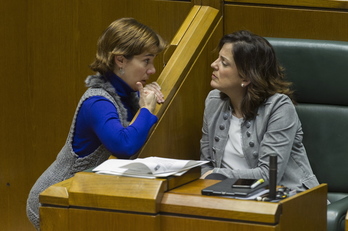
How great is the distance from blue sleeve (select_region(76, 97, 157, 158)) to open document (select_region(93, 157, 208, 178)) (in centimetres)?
21

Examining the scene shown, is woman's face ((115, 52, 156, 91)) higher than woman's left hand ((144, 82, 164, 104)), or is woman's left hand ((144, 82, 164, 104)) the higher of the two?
woman's face ((115, 52, 156, 91))

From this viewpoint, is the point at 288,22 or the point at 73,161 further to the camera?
the point at 288,22

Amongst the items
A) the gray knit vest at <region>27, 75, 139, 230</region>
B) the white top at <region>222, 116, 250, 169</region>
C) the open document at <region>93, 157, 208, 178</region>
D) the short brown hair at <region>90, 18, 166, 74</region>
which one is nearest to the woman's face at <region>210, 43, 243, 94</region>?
the white top at <region>222, 116, 250, 169</region>

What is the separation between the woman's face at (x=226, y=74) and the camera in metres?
2.80

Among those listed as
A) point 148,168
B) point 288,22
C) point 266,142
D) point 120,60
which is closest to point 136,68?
point 120,60

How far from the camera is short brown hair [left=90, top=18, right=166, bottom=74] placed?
2752mm

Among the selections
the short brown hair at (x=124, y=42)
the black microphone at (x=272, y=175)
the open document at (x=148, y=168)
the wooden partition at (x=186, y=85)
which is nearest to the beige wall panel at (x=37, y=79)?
the wooden partition at (x=186, y=85)

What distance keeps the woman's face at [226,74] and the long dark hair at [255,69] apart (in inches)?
0.7

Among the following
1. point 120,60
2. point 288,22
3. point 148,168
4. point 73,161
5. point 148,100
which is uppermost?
Result: point 288,22

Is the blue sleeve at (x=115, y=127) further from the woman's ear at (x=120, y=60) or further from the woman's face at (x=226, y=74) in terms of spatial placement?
the woman's face at (x=226, y=74)

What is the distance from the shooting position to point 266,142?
2709mm

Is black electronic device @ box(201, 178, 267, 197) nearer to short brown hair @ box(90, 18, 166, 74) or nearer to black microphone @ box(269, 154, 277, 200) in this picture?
black microphone @ box(269, 154, 277, 200)

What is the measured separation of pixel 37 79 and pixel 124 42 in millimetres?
1011

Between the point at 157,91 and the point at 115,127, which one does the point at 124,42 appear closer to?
the point at 157,91
